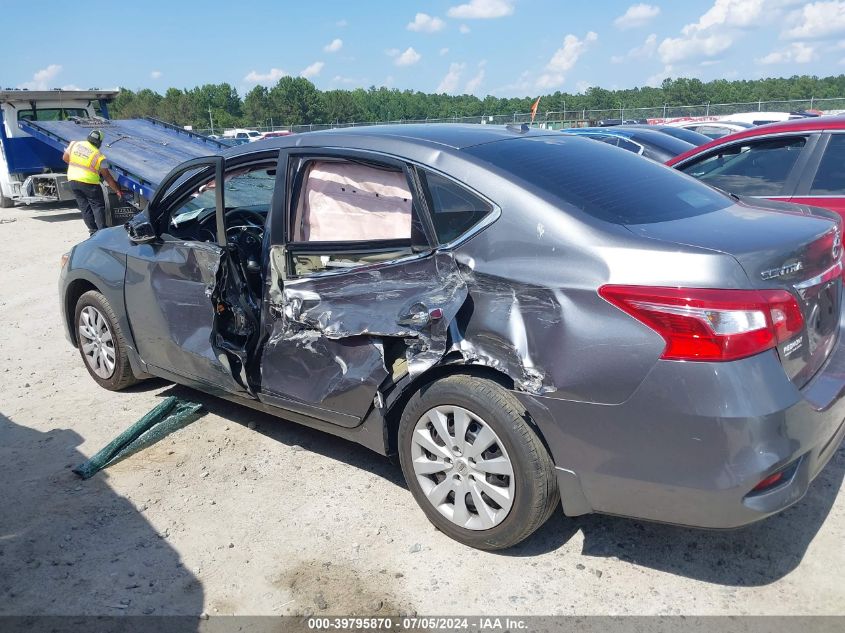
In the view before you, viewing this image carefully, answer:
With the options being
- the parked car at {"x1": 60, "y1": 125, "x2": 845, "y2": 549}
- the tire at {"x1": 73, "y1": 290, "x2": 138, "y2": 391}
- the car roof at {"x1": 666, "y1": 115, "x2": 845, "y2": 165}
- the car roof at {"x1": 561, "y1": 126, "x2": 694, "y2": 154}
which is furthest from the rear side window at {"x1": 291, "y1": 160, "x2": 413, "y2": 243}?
the car roof at {"x1": 561, "y1": 126, "x2": 694, "y2": 154}

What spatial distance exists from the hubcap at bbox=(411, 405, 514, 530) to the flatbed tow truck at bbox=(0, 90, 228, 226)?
988 centimetres

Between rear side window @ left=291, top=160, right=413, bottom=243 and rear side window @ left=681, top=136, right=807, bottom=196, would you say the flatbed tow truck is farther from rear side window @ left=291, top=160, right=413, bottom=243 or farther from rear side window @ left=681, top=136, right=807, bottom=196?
rear side window @ left=681, top=136, right=807, bottom=196

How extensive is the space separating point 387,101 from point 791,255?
9856 centimetres


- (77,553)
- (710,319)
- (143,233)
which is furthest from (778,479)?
(143,233)

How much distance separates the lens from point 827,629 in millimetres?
2539

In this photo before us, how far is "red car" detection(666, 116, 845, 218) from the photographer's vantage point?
4.79 meters

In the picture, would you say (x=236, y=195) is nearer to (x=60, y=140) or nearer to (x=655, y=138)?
(x=655, y=138)

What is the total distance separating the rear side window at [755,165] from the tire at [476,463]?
3119 millimetres

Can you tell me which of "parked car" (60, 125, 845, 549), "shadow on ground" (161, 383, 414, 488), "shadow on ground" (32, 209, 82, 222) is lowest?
"shadow on ground" (32, 209, 82, 222)

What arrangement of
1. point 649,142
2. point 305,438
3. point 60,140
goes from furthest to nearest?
1. point 60,140
2. point 649,142
3. point 305,438

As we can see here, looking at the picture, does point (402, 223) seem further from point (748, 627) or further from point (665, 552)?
point (748, 627)

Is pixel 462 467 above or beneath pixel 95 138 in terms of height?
beneath

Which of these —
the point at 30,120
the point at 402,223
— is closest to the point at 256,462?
the point at 402,223

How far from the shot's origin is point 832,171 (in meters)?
4.79
